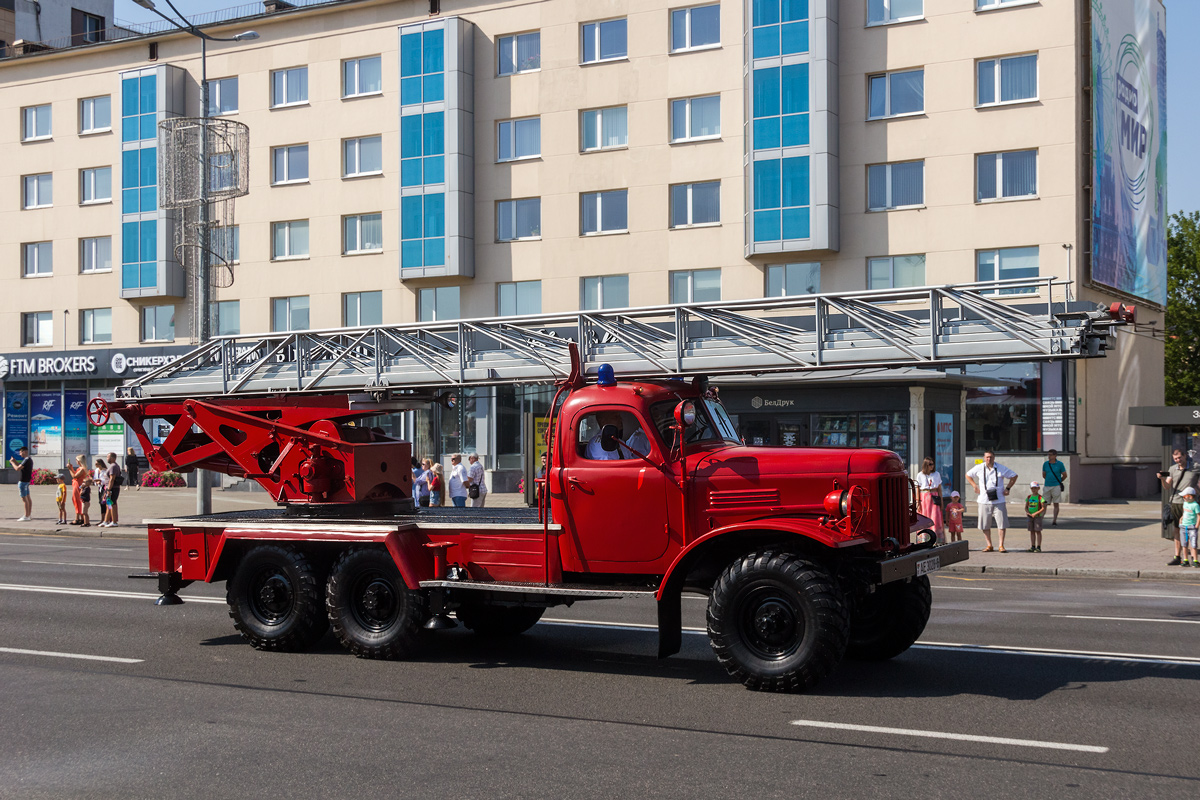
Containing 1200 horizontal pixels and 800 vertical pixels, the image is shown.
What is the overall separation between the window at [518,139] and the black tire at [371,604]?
3162 centimetres

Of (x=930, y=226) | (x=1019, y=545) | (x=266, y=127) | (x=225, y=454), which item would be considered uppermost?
(x=266, y=127)

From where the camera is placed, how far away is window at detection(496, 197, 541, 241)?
4103 cm

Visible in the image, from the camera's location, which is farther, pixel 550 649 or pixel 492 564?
pixel 550 649

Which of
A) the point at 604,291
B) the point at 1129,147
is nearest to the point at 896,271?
the point at 604,291

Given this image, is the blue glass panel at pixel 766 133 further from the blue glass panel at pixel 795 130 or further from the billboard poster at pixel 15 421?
the billboard poster at pixel 15 421

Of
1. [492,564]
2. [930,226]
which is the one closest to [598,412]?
[492,564]

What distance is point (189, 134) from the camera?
1046 inches

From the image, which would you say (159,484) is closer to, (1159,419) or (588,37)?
(588,37)

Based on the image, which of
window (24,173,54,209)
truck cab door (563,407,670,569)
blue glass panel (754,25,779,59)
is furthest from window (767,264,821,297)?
window (24,173,54,209)

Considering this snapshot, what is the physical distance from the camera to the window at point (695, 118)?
3850cm

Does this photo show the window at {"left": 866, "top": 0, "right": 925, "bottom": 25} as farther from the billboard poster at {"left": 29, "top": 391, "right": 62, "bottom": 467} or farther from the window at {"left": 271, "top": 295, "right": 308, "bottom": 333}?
the billboard poster at {"left": 29, "top": 391, "right": 62, "bottom": 467}

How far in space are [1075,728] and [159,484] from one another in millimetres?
40034

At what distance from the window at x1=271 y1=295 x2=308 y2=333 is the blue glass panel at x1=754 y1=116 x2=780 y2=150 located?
57.4ft

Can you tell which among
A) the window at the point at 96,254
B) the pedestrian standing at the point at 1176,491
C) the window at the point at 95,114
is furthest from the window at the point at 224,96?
the pedestrian standing at the point at 1176,491
